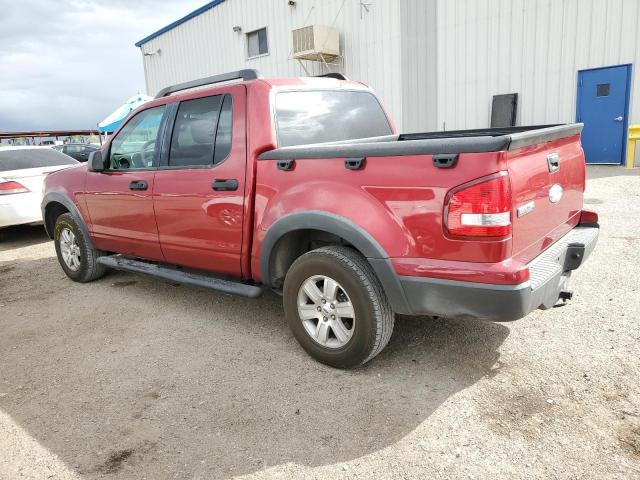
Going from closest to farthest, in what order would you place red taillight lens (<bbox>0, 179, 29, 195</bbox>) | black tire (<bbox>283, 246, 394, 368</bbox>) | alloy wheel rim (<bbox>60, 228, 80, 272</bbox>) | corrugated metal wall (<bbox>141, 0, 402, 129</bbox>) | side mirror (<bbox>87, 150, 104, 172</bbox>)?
black tire (<bbox>283, 246, 394, 368</bbox>) < side mirror (<bbox>87, 150, 104, 172</bbox>) < alloy wheel rim (<bbox>60, 228, 80, 272</bbox>) < red taillight lens (<bbox>0, 179, 29, 195</bbox>) < corrugated metal wall (<bbox>141, 0, 402, 129</bbox>)

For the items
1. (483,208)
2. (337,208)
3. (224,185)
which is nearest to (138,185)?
(224,185)

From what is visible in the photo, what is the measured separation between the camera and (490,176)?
236 cm

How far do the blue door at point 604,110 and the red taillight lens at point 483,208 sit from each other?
36.5ft

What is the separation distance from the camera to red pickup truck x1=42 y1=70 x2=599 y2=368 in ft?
8.12

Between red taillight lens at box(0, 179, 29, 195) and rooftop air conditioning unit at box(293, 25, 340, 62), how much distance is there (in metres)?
9.77

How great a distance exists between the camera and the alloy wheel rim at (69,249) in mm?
5340

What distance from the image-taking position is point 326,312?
3.12 metres

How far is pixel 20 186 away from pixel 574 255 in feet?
24.1

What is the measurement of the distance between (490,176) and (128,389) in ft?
7.91

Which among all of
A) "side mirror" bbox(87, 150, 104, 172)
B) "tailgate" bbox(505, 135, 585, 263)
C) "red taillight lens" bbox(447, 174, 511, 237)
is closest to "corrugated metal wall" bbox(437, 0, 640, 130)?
"tailgate" bbox(505, 135, 585, 263)

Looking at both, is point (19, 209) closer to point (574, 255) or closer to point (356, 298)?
point (356, 298)

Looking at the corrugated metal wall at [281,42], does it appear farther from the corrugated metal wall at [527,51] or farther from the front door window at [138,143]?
the front door window at [138,143]

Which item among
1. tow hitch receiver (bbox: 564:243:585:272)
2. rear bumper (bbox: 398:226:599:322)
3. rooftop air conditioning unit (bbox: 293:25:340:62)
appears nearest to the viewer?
rear bumper (bbox: 398:226:599:322)

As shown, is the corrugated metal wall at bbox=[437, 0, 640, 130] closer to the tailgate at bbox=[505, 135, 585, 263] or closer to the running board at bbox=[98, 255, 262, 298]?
the tailgate at bbox=[505, 135, 585, 263]
